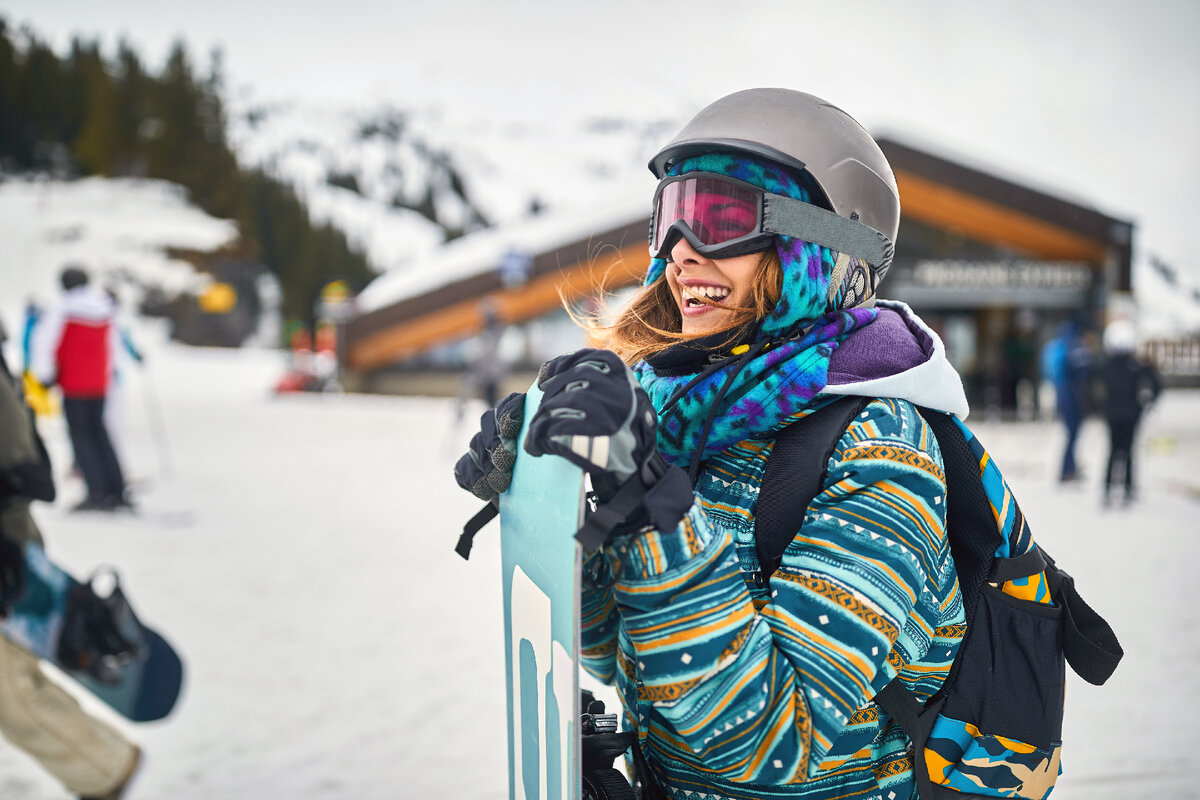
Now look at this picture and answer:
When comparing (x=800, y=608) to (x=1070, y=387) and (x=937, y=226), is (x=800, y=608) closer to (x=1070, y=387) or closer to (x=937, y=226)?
(x=1070, y=387)

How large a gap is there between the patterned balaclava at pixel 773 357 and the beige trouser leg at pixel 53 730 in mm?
2413

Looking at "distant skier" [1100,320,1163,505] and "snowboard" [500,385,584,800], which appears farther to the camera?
"distant skier" [1100,320,1163,505]

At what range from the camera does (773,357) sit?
42.2 inches

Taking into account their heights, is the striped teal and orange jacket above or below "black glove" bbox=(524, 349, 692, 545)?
below

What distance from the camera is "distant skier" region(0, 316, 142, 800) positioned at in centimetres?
258

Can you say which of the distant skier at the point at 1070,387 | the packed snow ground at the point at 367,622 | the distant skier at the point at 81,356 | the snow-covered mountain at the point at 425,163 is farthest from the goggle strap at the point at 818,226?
the snow-covered mountain at the point at 425,163

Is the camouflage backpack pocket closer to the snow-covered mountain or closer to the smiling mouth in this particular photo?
the smiling mouth

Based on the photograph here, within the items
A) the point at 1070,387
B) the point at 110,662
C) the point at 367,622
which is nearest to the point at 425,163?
the point at 1070,387

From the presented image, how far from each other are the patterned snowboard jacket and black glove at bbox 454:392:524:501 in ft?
0.74

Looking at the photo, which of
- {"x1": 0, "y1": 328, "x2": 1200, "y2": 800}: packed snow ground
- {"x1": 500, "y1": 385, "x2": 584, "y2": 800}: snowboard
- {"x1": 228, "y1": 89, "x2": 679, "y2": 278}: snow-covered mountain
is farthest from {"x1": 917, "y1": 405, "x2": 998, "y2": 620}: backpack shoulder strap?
{"x1": 228, "y1": 89, "x2": 679, "y2": 278}: snow-covered mountain

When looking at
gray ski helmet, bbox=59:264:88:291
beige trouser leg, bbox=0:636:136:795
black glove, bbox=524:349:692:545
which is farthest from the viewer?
gray ski helmet, bbox=59:264:88:291

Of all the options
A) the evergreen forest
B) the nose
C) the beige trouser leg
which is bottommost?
the beige trouser leg

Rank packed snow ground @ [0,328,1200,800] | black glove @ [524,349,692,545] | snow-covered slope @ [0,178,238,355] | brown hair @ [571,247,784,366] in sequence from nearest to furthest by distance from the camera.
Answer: black glove @ [524,349,692,545], brown hair @ [571,247,784,366], packed snow ground @ [0,328,1200,800], snow-covered slope @ [0,178,238,355]

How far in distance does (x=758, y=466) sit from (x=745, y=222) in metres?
0.32
